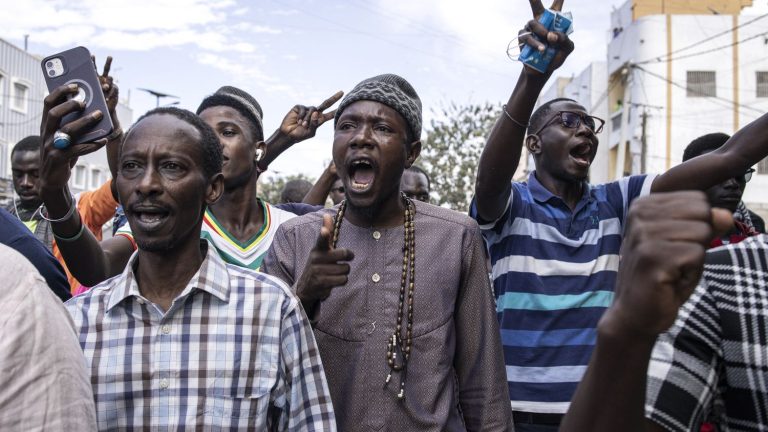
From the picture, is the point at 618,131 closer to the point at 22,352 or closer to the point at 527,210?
the point at 527,210

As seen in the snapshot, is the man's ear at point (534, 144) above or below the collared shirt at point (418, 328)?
above

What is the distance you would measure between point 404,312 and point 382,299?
3.6 inches

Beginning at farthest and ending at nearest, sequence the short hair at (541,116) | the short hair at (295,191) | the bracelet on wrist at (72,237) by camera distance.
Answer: the short hair at (295,191), the short hair at (541,116), the bracelet on wrist at (72,237)

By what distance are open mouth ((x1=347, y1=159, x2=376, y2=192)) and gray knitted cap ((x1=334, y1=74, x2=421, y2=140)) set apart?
9.3 inches

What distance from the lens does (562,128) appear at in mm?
3857

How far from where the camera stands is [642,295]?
118 cm

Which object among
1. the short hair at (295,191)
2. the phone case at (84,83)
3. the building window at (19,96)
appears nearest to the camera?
the phone case at (84,83)

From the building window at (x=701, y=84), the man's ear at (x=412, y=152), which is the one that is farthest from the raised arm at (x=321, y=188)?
the building window at (x=701, y=84)

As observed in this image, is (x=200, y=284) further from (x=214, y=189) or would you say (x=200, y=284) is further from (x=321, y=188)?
(x=321, y=188)

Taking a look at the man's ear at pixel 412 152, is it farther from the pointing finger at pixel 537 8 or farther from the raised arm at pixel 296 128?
the raised arm at pixel 296 128

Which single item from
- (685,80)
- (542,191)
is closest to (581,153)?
(542,191)

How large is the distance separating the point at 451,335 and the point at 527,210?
1.11 meters

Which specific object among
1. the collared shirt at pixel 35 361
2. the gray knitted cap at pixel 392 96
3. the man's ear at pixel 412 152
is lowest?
the collared shirt at pixel 35 361

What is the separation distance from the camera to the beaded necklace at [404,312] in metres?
2.64
